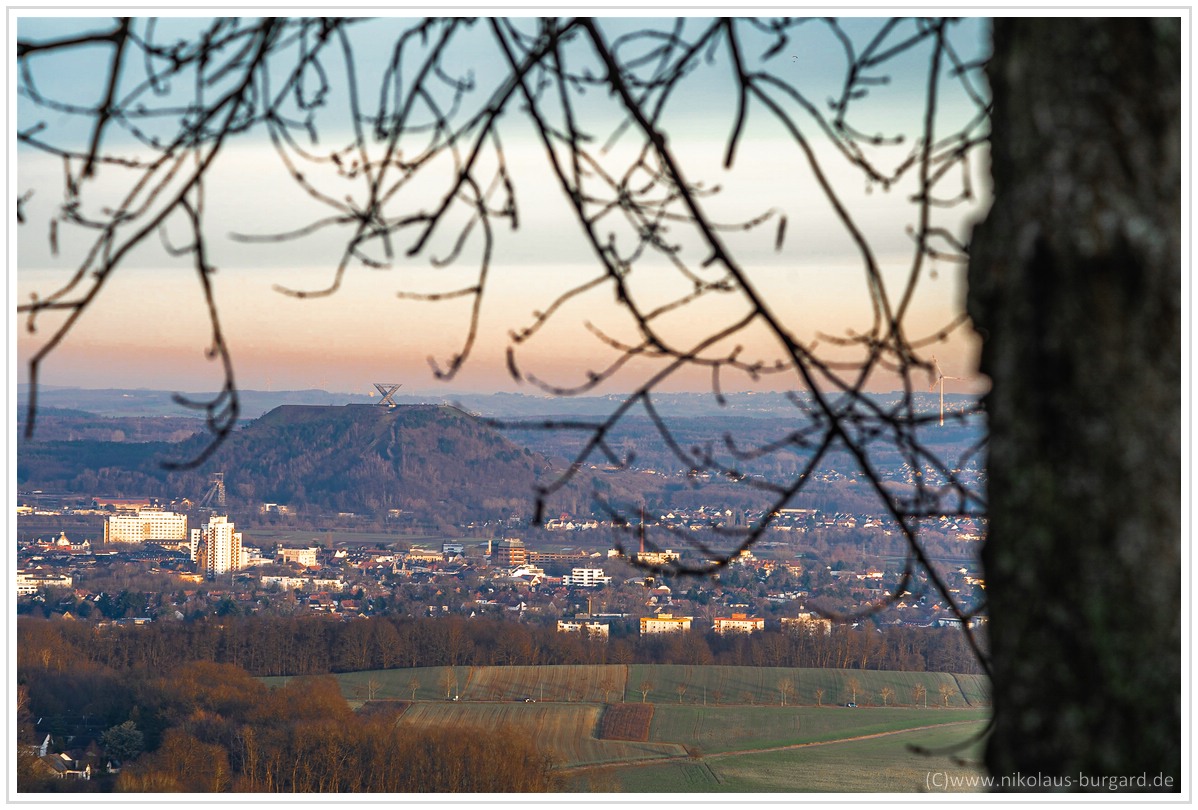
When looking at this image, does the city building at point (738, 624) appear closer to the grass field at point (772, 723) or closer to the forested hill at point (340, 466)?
the grass field at point (772, 723)

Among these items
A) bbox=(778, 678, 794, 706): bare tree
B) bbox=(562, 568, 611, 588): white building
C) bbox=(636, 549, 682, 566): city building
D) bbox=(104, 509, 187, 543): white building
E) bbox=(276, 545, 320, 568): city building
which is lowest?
bbox=(778, 678, 794, 706): bare tree

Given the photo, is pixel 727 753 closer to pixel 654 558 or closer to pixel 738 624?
pixel 738 624

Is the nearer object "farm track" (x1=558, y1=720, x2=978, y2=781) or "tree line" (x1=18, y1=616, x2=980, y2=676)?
"tree line" (x1=18, y1=616, x2=980, y2=676)

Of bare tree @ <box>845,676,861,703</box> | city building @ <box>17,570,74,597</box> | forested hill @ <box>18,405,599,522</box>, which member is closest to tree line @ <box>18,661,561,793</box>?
city building @ <box>17,570,74,597</box>

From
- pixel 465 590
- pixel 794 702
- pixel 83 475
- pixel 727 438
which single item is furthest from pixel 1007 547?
pixel 794 702

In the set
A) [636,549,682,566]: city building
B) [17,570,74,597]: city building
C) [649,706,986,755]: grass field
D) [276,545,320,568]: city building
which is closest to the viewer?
[636,549,682,566]: city building

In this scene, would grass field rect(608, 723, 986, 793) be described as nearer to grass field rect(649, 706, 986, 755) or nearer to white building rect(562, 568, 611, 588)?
grass field rect(649, 706, 986, 755)
